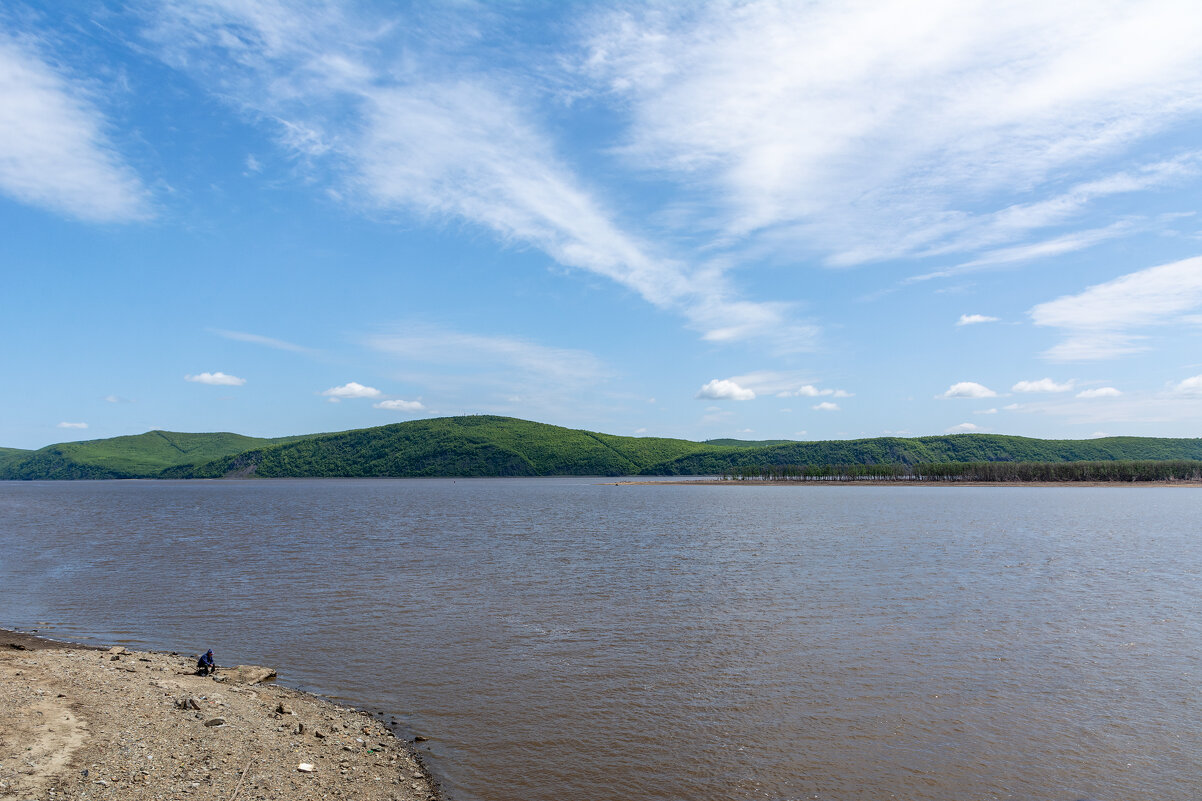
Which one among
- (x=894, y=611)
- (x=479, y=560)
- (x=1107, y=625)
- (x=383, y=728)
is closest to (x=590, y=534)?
(x=479, y=560)

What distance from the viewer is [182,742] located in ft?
44.5

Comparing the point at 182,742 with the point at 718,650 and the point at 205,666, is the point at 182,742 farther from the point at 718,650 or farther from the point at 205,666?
the point at 718,650

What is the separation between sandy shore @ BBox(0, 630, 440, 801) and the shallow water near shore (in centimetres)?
141

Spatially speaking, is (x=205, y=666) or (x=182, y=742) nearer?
(x=182, y=742)

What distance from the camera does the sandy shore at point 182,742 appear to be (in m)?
11.7

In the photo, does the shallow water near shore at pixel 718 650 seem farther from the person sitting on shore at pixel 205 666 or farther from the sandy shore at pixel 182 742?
the person sitting on shore at pixel 205 666

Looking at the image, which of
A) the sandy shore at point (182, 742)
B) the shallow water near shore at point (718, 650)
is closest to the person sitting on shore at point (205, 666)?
the sandy shore at point (182, 742)

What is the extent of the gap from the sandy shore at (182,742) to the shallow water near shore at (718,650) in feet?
4.63

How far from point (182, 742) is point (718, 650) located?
15524 millimetres

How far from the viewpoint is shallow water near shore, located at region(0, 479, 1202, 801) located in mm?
14461

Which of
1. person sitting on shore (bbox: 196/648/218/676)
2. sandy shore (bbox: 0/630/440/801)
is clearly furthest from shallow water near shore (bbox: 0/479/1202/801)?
person sitting on shore (bbox: 196/648/218/676)

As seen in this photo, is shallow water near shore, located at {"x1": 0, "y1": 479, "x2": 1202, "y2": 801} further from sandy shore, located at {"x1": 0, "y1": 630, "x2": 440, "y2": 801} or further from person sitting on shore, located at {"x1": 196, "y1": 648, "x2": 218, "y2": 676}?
person sitting on shore, located at {"x1": 196, "y1": 648, "x2": 218, "y2": 676}

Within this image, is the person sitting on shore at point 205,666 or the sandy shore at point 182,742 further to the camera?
the person sitting on shore at point 205,666

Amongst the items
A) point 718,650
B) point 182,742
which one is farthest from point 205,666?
point 718,650
